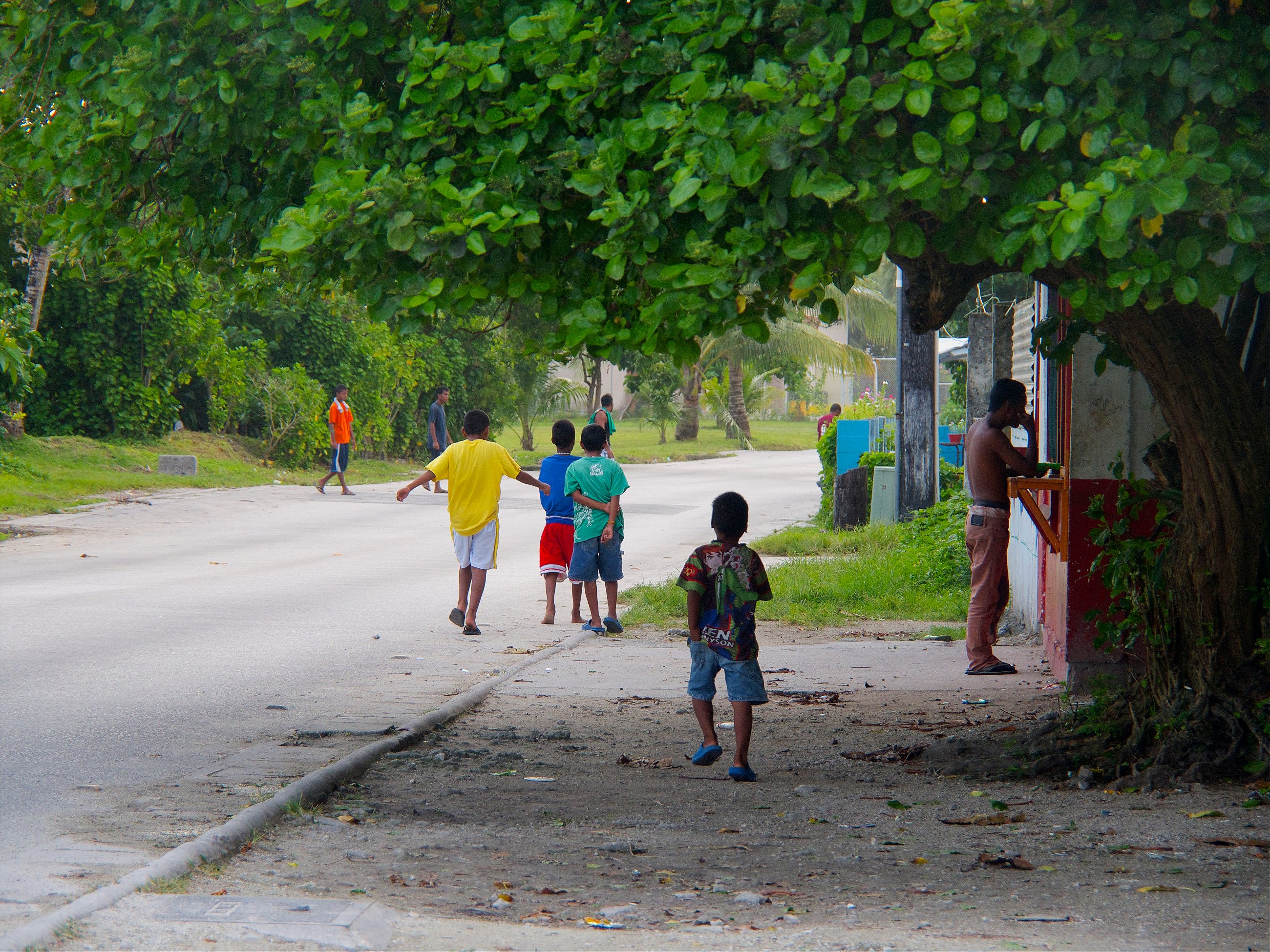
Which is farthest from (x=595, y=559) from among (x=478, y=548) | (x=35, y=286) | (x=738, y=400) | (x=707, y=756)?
(x=738, y=400)

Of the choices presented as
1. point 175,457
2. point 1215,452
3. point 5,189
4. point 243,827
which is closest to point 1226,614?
point 1215,452

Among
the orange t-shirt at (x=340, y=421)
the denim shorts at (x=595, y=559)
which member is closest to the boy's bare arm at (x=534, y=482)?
the denim shorts at (x=595, y=559)

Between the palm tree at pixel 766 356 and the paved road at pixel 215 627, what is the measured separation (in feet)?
65.6

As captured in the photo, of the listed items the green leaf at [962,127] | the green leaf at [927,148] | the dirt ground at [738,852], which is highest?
the green leaf at [962,127]

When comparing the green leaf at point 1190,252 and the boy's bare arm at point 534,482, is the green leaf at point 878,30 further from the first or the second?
the boy's bare arm at point 534,482

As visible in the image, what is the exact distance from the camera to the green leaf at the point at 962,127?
369 centimetres

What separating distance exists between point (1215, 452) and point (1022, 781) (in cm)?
170

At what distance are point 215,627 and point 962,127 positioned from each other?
312 inches

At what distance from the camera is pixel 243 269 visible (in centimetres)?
590

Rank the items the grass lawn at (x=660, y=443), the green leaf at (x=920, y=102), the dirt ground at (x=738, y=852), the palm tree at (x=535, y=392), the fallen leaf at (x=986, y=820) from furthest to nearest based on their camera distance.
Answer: the grass lawn at (x=660, y=443)
the palm tree at (x=535, y=392)
the fallen leaf at (x=986, y=820)
the dirt ground at (x=738, y=852)
the green leaf at (x=920, y=102)

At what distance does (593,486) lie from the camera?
10.2 meters

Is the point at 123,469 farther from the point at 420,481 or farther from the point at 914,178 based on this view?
the point at 914,178

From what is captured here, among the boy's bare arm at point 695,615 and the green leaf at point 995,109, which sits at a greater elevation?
the green leaf at point 995,109

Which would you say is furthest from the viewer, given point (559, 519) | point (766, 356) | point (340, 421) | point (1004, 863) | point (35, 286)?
point (766, 356)
